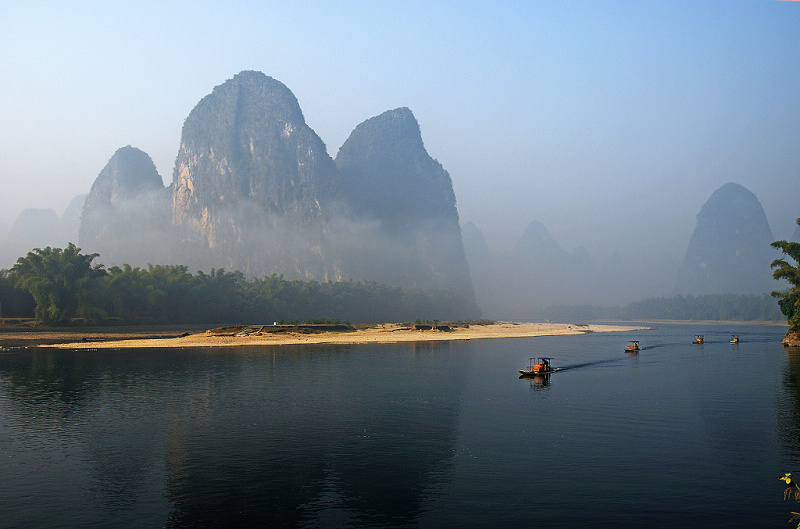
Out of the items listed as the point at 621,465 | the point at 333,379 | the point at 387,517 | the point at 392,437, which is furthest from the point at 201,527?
the point at 333,379

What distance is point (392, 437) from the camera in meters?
26.8

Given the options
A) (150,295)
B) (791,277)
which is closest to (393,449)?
(791,277)

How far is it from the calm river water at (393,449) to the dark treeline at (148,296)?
58.6 meters

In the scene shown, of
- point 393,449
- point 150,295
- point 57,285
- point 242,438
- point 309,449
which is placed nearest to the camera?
point 309,449

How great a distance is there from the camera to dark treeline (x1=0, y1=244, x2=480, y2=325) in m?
99.8

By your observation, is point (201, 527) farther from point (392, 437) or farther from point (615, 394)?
point (615, 394)

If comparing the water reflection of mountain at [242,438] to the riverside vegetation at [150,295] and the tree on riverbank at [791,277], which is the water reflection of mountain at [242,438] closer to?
the tree on riverbank at [791,277]

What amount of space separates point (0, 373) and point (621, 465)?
49.1 m

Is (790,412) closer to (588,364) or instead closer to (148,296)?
(588,364)

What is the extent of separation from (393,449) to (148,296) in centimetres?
9902

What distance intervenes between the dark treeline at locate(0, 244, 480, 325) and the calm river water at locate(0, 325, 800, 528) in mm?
58603

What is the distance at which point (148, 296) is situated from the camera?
112 m

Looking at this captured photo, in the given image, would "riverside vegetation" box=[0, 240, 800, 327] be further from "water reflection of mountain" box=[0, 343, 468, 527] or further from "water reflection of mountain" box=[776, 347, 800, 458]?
"water reflection of mountain" box=[0, 343, 468, 527]

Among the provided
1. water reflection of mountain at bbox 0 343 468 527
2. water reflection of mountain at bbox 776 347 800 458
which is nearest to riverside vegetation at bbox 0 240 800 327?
water reflection of mountain at bbox 776 347 800 458
